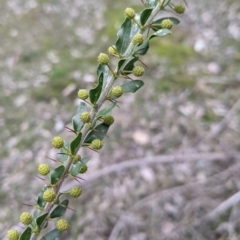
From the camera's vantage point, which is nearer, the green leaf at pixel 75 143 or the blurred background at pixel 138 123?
the green leaf at pixel 75 143

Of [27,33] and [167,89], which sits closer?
[167,89]

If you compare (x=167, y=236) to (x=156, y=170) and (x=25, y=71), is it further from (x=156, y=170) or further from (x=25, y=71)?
(x=25, y=71)

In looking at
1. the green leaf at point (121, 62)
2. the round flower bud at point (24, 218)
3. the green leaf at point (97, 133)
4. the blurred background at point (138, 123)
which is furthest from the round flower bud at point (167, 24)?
the blurred background at point (138, 123)

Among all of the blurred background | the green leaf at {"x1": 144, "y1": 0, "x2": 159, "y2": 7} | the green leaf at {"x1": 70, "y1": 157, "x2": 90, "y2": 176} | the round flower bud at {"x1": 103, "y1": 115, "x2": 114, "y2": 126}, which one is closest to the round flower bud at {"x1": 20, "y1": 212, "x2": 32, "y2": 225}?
the green leaf at {"x1": 70, "y1": 157, "x2": 90, "y2": 176}

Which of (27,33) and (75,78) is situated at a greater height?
(27,33)

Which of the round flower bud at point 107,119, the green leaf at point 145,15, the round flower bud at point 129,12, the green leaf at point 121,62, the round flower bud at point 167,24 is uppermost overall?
the round flower bud at point 129,12

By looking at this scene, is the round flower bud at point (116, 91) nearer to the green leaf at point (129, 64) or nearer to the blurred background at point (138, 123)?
the green leaf at point (129, 64)

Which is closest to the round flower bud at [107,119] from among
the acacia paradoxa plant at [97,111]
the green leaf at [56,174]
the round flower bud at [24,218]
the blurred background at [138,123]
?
the acacia paradoxa plant at [97,111]

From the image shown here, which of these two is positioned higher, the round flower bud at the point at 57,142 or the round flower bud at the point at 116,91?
the round flower bud at the point at 116,91

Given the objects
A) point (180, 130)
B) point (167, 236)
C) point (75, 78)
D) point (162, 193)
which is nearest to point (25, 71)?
point (75, 78)
